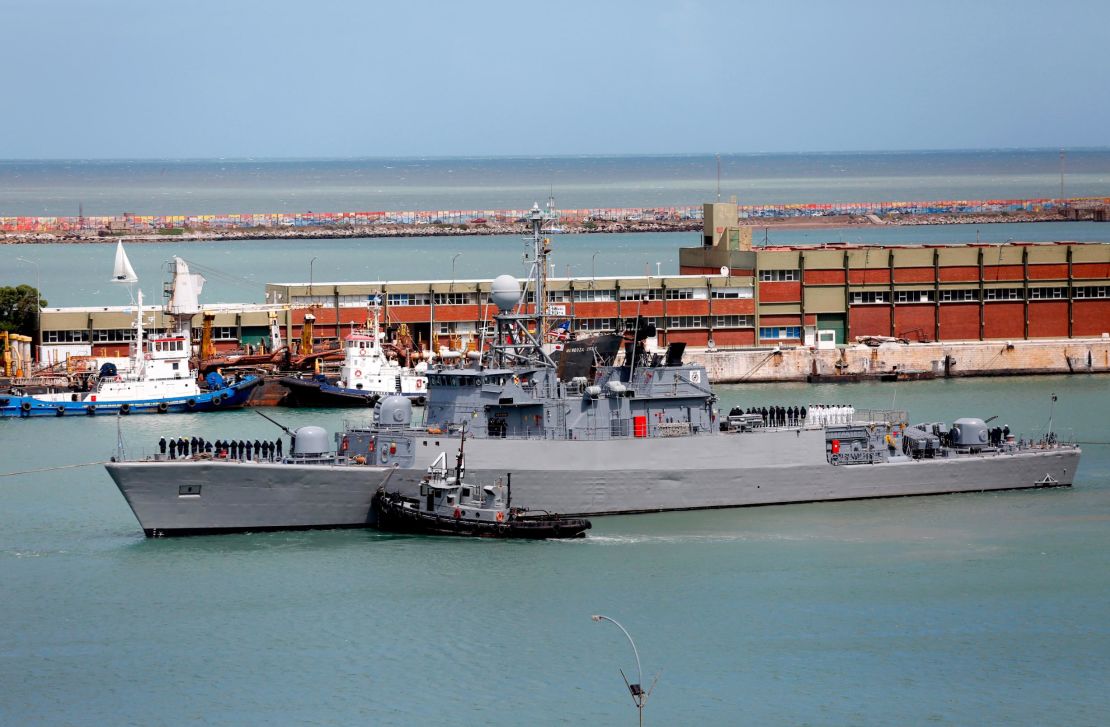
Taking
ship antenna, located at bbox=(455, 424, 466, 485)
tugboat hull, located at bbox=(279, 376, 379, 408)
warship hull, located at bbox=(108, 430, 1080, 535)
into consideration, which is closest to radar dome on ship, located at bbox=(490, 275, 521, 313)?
warship hull, located at bbox=(108, 430, 1080, 535)

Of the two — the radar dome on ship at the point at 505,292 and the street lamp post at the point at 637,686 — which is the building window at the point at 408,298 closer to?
the radar dome on ship at the point at 505,292

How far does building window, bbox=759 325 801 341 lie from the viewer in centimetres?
6900

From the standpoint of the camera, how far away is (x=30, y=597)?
A: 31359 mm

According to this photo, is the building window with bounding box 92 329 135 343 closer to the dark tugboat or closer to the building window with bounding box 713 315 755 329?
the building window with bounding box 713 315 755 329

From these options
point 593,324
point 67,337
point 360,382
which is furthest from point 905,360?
point 67,337

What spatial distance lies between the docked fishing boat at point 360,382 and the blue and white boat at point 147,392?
7.02ft

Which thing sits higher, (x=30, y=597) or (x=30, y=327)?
(x=30, y=327)

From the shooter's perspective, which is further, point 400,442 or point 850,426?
point 850,426

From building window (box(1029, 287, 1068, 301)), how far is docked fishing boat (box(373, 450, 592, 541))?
135ft

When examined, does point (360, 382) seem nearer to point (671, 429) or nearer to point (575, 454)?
point (671, 429)

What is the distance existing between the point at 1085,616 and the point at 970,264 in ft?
133

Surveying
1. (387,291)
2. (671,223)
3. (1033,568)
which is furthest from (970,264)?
(671,223)

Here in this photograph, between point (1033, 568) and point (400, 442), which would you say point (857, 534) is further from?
point (400, 442)

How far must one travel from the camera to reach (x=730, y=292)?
226 feet
